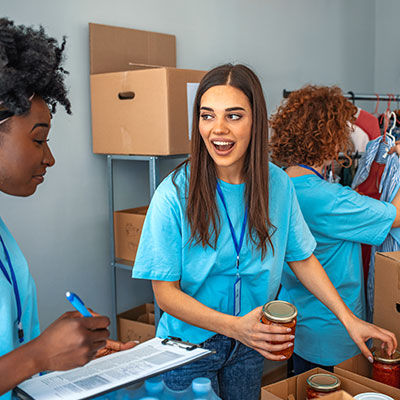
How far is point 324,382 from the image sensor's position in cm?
116

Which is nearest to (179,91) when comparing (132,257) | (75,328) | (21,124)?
(132,257)

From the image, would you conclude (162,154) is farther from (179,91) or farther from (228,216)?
(228,216)

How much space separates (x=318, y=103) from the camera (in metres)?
1.89

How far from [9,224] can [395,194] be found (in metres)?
1.62

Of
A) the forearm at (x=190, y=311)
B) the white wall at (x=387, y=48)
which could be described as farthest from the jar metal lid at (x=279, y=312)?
the white wall at (x=387, y=48)

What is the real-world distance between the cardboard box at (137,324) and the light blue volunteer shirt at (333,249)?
2.53 ft

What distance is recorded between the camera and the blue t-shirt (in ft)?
2.83

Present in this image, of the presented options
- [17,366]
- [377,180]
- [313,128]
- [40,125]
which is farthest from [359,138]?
[17,366]

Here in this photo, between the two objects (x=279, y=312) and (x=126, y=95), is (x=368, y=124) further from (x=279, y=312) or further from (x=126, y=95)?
(x=279, y=312)

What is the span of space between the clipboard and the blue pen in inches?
4.6

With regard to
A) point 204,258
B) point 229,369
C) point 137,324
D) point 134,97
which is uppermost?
point 134,97

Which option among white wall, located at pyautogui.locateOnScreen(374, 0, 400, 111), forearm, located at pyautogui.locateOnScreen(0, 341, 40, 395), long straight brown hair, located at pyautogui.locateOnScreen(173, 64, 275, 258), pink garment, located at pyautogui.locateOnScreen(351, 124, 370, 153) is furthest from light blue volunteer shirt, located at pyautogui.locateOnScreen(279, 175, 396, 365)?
white wall, located at pyautogui.locateOnScreen(374, 0, 400, 111)

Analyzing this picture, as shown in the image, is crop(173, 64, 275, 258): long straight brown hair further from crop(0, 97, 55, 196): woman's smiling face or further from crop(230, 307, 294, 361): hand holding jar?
crop(0, 97, 55, 196): woman's smiling face

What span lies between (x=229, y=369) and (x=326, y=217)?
2.29 feet
